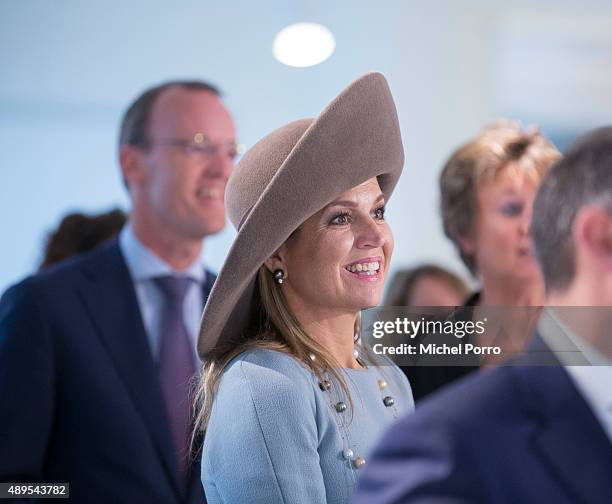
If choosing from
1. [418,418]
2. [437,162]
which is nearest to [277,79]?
[437,162]

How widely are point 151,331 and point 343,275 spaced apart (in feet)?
2.69

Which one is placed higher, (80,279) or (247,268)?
(247,268)

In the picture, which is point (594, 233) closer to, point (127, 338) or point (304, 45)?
point (127, 338)

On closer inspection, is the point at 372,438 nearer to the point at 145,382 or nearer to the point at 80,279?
the point at 145,382

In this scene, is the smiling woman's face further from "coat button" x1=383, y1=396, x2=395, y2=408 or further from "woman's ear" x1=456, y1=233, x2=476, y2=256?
"woman's ear" x1=456, y1=233, x2=476, y2=256

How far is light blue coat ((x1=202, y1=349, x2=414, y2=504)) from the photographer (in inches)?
49.1

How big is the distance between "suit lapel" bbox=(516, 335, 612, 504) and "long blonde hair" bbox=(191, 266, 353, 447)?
50 cm

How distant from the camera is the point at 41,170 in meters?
2.88

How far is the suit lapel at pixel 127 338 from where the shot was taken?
1914 mm

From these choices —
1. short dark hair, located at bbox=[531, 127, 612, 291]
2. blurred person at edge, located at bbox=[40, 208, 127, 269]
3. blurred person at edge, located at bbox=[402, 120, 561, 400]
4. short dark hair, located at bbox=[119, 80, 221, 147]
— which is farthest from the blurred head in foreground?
blurred person at edge, located at bbox=[40, 208, 127, 269]

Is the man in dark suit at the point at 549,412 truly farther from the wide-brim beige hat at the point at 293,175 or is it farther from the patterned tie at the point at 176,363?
the patterned tie at the point at 176,363

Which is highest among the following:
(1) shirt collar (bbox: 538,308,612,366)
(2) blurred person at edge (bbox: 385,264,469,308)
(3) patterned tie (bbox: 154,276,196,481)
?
(1) shirt collar (bbox: 538,308,612,366)

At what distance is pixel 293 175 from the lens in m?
1.30

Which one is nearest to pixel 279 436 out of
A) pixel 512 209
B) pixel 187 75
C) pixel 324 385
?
pixel 324 385
